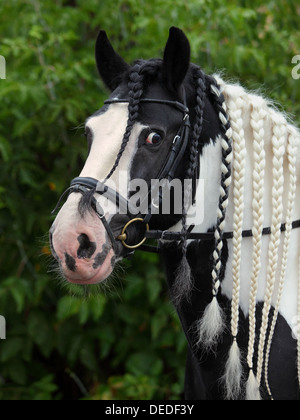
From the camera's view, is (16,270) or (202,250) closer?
(202,250)

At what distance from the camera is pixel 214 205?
1724 millimetres

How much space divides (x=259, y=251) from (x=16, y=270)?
2.33 m

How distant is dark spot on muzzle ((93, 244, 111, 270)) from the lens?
4.85 feet

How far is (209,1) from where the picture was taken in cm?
315

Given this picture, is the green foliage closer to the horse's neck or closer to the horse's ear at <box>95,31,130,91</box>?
the horse's ear at <box>95,31,130,91</box>

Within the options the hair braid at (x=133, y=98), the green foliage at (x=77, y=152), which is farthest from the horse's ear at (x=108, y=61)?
the green foliage at (x=77, y=152)

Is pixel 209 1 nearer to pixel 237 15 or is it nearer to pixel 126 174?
pixel 237 15

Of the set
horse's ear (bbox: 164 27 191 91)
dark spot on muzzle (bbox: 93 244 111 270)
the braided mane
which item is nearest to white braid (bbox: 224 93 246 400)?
the braided mane

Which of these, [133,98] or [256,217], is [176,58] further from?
[256,217]

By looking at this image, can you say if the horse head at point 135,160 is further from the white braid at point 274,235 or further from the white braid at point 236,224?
the white braid at point 274,235

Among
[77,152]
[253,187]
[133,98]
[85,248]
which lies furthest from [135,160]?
[77,152]

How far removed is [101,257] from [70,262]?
10 centimetres

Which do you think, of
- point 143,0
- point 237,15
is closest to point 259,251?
point 237,15

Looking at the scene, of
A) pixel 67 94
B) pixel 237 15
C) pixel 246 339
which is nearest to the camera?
pixel 246 339
